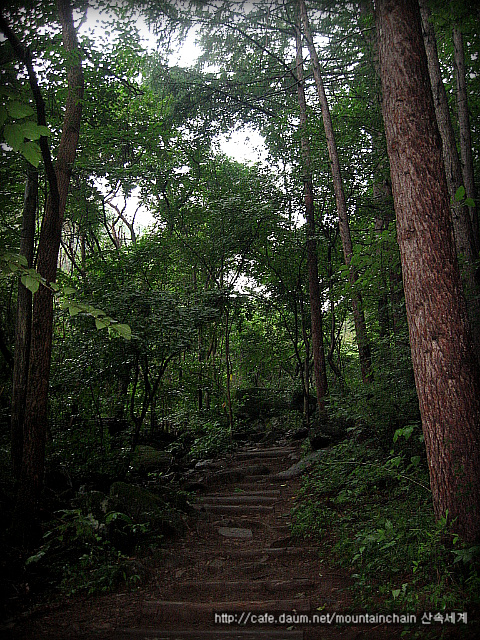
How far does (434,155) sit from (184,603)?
4.70 meters

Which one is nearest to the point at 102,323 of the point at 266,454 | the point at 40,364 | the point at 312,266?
the point at 40,364

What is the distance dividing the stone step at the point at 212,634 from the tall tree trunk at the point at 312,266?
7865mm

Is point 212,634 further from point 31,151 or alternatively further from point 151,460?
point 151,460

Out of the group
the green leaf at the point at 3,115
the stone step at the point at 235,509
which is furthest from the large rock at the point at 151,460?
the green leaf at the point at 3,115

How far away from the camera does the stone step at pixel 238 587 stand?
427 cm

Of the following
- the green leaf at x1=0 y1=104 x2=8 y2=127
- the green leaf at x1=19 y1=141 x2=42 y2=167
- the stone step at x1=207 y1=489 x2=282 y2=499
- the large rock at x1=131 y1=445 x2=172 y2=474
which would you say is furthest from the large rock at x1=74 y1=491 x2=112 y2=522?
the green leaf at x1=0 y1=104 x2=8 y2=127

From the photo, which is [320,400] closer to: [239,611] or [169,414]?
[169,414]

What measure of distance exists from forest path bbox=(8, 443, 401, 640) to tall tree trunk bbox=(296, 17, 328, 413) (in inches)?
218

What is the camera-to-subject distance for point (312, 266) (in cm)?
1232

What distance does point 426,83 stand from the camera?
4145 mm

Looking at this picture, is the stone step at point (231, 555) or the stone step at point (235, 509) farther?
the stone step at point (235, 509)

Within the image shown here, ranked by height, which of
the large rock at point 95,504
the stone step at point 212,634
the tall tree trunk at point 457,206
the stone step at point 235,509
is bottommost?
the stone step at point 212,634

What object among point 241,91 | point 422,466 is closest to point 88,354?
point 422,466

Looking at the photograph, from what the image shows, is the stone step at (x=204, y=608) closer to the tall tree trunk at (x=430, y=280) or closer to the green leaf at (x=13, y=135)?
the tall tree trunk at (x=430, y=280)
